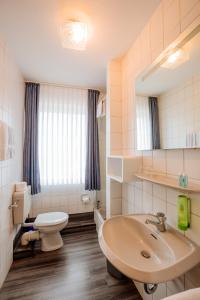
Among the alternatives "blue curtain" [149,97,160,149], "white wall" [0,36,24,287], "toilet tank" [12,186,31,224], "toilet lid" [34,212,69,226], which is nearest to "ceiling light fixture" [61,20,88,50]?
"white wall" [0,36,24,287]

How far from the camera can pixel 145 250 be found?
43.4 inches

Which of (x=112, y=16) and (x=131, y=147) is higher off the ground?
(x=112, y=16)

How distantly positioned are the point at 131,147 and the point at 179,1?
3.84ft

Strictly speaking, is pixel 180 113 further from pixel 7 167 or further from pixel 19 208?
pixel 19 208

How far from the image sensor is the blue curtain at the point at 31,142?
238cm

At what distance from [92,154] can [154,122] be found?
5.04 ft

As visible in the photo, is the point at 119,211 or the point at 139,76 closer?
A: the point at 139,76

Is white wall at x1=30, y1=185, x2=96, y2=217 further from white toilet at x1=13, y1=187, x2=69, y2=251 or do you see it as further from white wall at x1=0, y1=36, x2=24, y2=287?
white wall at x1=0, y1=36, x2=24, y2=287

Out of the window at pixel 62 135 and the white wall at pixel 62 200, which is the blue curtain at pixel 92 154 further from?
the white wall at pixel 62 200

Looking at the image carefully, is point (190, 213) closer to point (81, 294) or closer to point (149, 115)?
point (149, 115)

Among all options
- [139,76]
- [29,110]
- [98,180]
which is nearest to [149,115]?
[139,76]

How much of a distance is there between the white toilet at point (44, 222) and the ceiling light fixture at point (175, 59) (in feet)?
6.58

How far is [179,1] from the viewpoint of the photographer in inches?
40.1

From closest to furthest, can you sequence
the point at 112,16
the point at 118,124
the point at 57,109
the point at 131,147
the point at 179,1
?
the point at 179,1
the point at 112,16
the point at 131,147
the point at 118,124
the point at 57,109
